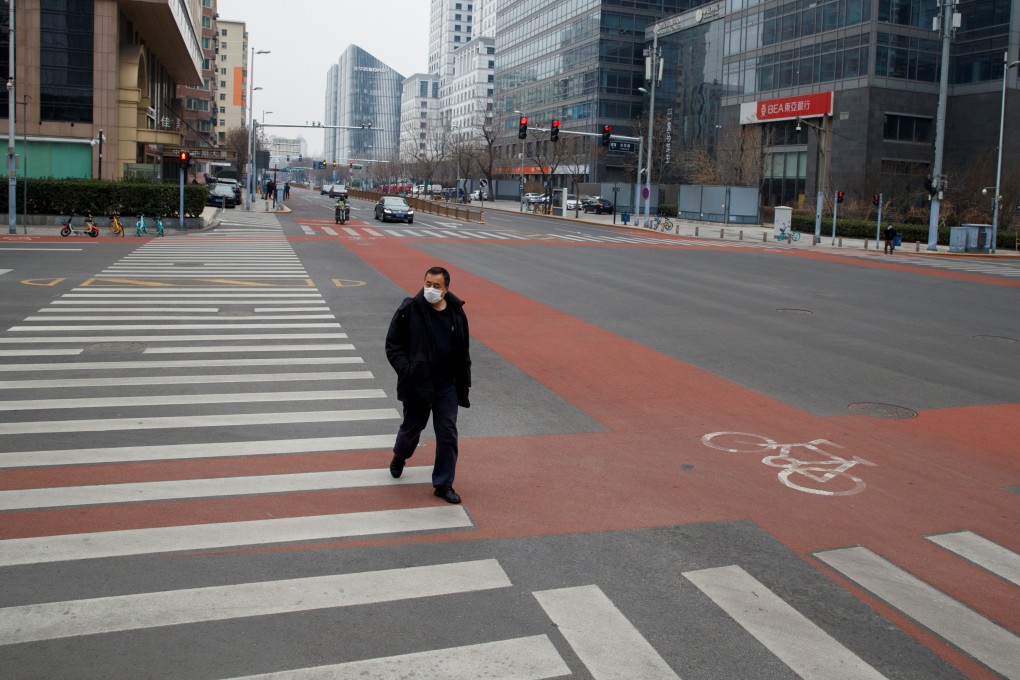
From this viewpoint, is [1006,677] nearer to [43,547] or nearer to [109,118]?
[43,547]

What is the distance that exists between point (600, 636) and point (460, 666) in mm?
820

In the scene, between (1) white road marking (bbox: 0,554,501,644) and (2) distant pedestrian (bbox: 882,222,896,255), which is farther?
(2) distant pedestrian (bbox: 882,222,896,255)

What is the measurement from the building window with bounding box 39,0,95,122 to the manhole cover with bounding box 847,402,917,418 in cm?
5204

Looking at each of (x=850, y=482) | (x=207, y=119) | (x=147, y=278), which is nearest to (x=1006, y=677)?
(x=850, y=482)

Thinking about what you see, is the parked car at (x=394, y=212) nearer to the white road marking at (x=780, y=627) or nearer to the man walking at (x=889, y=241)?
the man walking at (x=889, y=241)

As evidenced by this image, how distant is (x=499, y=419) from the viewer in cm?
984

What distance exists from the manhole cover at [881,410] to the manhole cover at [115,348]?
9.46 meters

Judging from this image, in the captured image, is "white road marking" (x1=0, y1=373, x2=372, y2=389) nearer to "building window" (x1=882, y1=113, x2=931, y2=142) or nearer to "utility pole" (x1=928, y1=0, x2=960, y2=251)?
"utility pole" (x1=928, y1=0, x2=960, y2=251)

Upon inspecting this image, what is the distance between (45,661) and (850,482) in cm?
619

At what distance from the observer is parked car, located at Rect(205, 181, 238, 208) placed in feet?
208

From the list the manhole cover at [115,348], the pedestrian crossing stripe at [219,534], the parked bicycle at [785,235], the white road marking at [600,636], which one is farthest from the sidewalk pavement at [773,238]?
the white road marking at [600,636]

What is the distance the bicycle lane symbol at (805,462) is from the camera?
784 centimetres

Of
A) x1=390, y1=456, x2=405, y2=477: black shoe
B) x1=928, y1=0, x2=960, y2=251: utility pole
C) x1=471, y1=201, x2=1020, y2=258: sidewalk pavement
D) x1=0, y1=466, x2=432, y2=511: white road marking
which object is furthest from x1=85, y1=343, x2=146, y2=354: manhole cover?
x1=928, y1=0, x2=960, y2=251: utility pole

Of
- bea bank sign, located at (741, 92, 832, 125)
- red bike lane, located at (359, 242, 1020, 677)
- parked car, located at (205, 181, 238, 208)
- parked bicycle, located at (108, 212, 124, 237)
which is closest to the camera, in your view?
red bike lane, located at (359, 242, 1020, 677)
